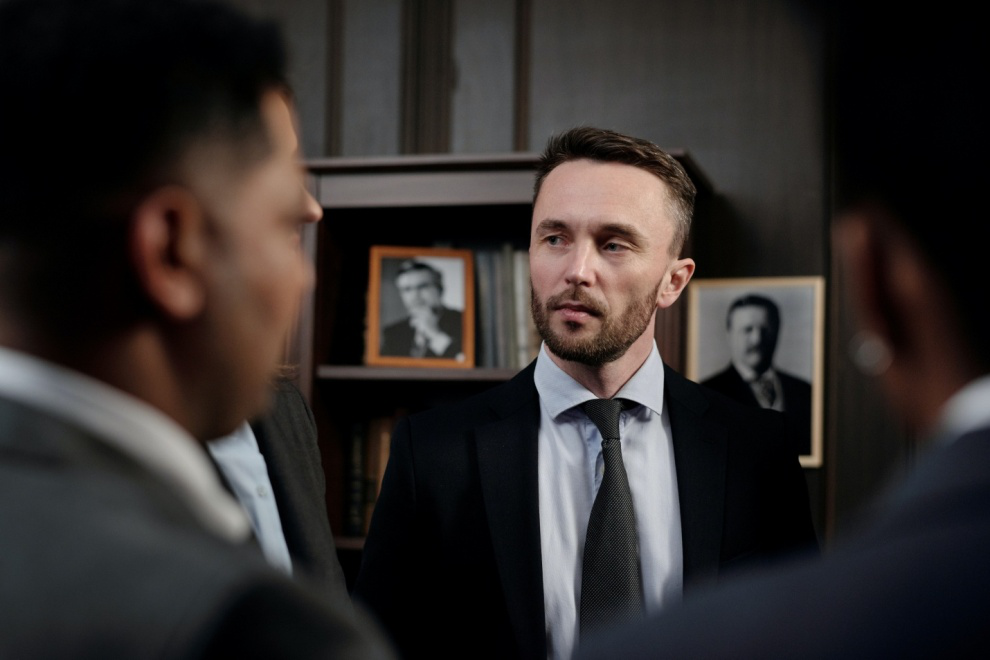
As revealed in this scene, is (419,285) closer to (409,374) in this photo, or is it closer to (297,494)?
(409,374)

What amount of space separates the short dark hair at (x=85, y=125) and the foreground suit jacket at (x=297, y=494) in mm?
866

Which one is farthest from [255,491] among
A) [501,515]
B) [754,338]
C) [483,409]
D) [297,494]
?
[754,338]

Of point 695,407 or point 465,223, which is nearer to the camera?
point 695,407

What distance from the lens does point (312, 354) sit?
3008 mm

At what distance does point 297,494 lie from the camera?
5.31ft

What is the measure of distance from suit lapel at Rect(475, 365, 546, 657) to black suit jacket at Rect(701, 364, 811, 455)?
1139mm

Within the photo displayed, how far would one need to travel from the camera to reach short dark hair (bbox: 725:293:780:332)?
306 cm

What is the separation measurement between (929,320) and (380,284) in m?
2.52

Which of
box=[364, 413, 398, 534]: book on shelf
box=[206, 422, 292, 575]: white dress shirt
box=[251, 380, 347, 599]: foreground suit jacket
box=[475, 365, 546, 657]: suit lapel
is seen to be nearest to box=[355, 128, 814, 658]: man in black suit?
box=[475, 365, 546, 657]: suit lapel

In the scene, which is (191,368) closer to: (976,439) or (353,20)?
(976,439)

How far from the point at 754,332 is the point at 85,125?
2.59 m

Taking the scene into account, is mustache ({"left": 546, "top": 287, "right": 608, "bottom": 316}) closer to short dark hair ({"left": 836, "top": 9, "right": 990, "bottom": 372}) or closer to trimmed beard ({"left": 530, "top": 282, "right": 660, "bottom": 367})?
trimmed beard ({"left": 530, "top": 282, "right": 660, "bottom": 367})

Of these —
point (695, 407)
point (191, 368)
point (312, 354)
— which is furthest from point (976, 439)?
point (312, 354)

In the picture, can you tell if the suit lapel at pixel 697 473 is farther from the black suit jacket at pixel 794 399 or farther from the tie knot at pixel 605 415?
the black suit jacket at pixel 794 399
